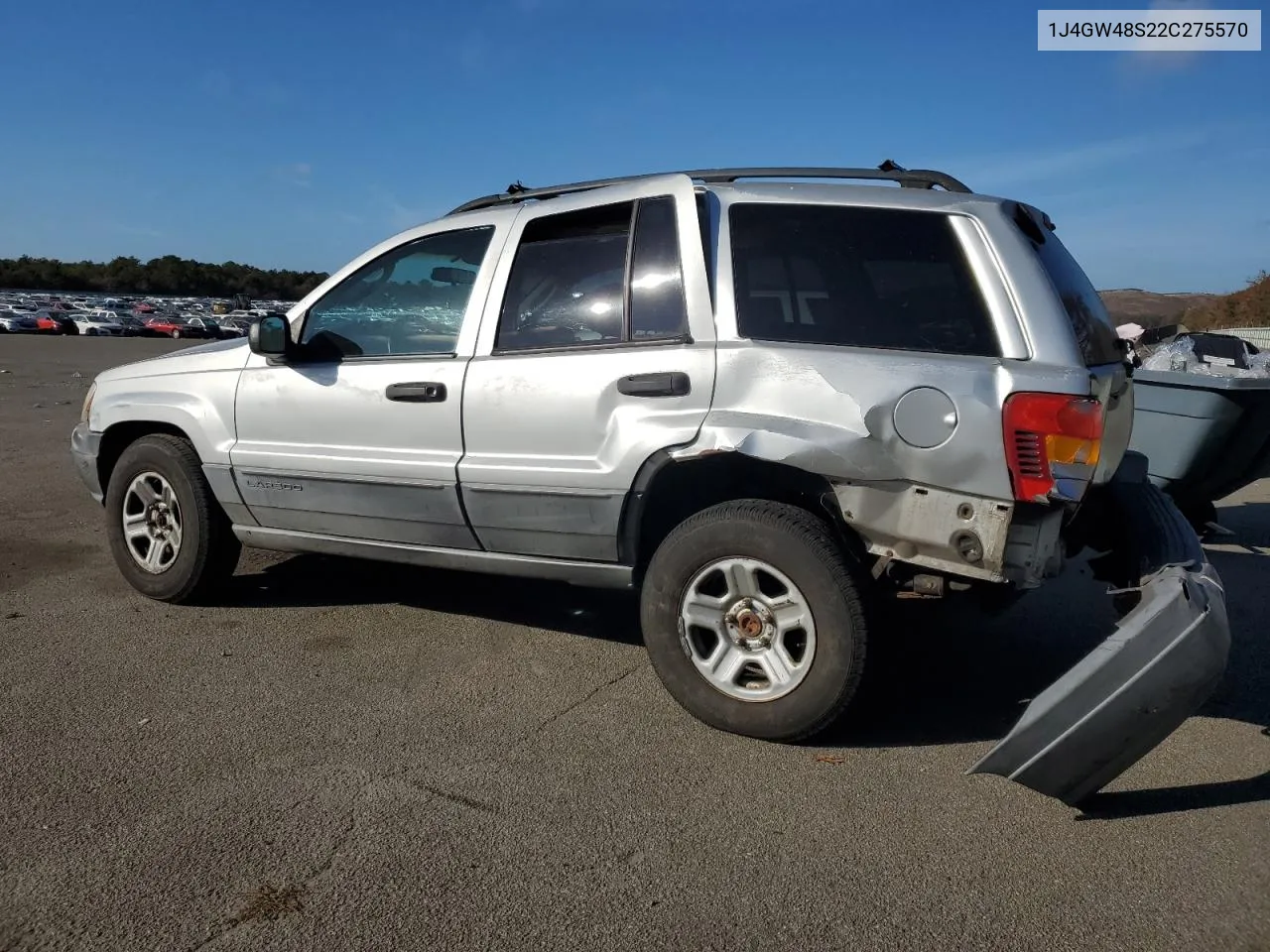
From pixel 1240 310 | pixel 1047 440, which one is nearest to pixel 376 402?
pixel 1047 440

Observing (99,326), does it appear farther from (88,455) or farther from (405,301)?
(405,301)

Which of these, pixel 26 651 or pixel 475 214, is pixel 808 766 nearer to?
pixel 475 214

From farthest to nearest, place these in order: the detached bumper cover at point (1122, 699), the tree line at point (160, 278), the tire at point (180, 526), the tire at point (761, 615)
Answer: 1. the tree line at point (160, 278)
2. the tire at point (180, 526)
3. the tire at point (761, 615)
4. the detached bumper cover at point (1122, 699)

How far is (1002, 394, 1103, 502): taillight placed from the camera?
332 centimetres

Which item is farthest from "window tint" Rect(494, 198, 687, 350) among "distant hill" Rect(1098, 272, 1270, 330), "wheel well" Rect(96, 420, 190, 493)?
"distant hill" Rect(1098, 272, 1270, 330)

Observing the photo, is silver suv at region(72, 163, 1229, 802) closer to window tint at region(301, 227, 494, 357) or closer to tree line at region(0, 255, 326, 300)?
window tint at region(301, 227, 494, 357)

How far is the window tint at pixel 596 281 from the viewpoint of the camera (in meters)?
4.03

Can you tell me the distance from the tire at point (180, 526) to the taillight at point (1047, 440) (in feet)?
12.3

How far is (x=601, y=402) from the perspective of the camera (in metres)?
4.00

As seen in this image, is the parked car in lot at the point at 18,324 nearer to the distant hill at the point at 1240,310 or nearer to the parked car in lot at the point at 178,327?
the parked car in lot at the point at 178,327

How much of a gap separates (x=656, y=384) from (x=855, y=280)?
82 centimetres

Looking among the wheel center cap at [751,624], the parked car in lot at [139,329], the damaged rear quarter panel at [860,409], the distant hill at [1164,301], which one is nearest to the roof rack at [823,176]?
the damaged rear quarter panel at [860,409]

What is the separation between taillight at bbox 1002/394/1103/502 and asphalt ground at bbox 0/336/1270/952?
0.76 meters

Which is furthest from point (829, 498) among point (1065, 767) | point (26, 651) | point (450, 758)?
point (26, 651)
